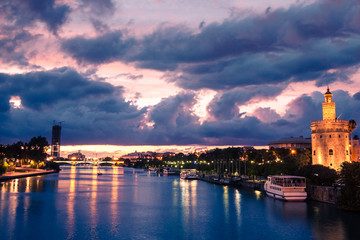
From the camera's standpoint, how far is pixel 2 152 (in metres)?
182

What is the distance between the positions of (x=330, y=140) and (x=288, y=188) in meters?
39.4

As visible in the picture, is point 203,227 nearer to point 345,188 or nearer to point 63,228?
point 63,228

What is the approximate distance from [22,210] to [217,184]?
3320 inches

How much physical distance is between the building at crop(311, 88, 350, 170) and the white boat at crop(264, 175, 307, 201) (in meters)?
29.8

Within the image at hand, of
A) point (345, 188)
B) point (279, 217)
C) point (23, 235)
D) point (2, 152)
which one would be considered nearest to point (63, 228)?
point (23, 235)

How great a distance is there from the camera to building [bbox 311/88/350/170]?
342 feet

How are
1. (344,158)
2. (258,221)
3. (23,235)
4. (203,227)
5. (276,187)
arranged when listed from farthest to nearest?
(344,158) → (276,187) → (258,221) → (203,227) → (23,235)

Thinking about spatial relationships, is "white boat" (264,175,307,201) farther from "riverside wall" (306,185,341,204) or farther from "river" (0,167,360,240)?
"riverside wall" (306,185,341,204)

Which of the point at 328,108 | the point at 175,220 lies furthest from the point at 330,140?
the point at 175,220

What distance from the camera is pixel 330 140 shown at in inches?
4156

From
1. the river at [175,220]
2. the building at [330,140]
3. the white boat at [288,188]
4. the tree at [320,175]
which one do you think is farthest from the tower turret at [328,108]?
the river at [175,220]

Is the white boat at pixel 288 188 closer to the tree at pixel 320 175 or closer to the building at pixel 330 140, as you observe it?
the tree at pixel 320 175

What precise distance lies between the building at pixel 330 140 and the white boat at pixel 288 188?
29827 mm

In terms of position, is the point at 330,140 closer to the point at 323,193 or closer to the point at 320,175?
the point at 320,175
